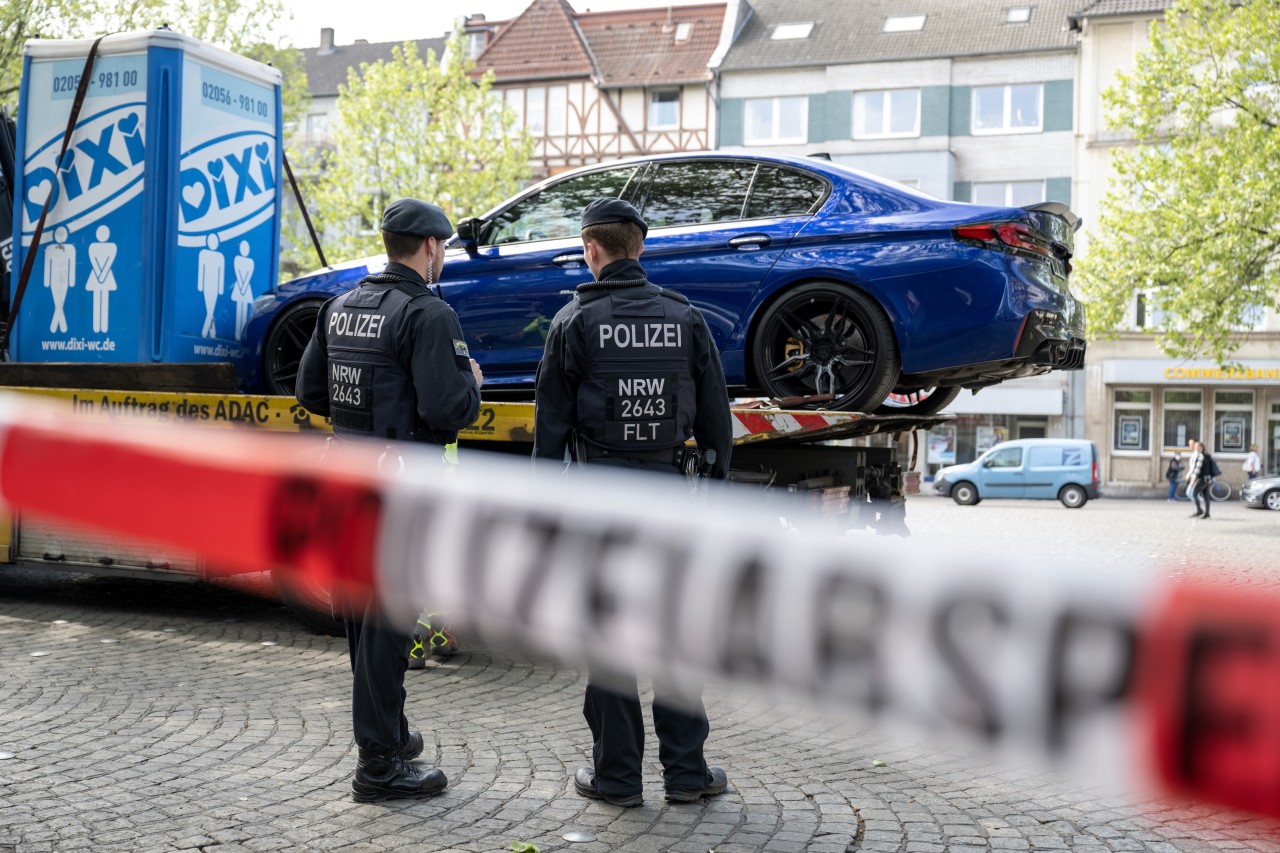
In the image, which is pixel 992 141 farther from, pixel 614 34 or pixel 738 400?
pixel 738 400

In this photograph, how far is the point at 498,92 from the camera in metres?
39.4

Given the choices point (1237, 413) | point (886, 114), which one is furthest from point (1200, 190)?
point (886, 114)

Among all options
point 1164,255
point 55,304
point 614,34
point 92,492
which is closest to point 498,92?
point 614,34

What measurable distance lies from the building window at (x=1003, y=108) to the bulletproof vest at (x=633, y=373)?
34.0m

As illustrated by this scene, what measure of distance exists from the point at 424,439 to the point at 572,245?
2.78 metres

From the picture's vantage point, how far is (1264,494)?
2853cm

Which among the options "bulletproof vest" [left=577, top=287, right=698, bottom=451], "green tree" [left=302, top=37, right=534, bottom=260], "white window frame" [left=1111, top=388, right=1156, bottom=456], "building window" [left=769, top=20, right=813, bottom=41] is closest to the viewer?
"bulletproof vest" [left=577, top=287, right=698, bottom=451]

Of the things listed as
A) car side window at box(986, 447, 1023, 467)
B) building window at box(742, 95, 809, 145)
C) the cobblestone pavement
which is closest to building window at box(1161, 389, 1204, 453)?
car side window at box(986, 447, 1023, 467)

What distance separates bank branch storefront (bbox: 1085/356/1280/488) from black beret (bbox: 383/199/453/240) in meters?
32.8

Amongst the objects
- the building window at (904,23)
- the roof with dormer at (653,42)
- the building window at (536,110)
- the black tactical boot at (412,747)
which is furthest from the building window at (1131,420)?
the black tactical boot at (412,747)

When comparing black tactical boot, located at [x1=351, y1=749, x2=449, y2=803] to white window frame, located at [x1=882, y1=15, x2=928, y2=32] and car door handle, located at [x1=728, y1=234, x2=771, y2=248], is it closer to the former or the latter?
car door handle, located at [x1=728, y1=234, x2=771, y2=248]

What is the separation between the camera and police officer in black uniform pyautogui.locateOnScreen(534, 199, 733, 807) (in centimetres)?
401

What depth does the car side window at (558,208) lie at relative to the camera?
696 centimetres

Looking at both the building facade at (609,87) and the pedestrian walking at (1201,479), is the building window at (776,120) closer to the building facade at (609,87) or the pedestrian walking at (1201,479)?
the building facade at (609,87)
